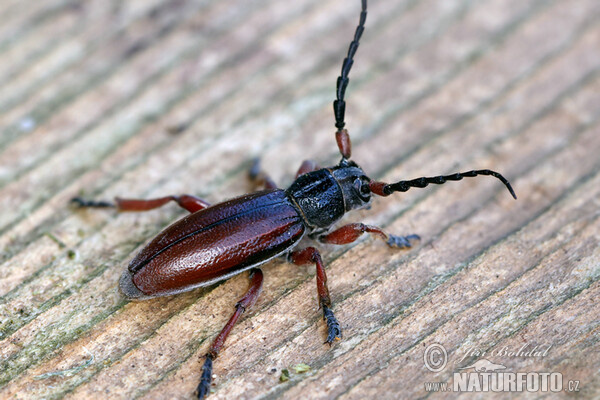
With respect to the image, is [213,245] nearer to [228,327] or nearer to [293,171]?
[228,327]

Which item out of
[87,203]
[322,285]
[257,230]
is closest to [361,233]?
[322,285]

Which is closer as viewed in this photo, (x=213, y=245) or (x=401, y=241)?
(x=213, y=245)

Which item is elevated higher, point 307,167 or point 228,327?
point 307,167

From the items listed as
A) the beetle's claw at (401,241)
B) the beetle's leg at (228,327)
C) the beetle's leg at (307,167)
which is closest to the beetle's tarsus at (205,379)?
the beetle's leg at (228,327)

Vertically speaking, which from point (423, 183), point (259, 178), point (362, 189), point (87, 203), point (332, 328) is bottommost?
point (332, 328)

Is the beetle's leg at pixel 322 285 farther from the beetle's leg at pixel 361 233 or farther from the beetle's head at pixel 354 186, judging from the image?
the beetle's head at pixel 354 186

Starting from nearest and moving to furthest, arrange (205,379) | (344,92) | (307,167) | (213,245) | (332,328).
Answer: (205,379), (332,328), (213,245), (344,92), (307,167)

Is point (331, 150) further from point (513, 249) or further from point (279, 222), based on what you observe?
point (513, 249)
